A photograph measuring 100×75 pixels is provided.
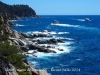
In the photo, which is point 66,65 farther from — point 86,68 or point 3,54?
point 3,54

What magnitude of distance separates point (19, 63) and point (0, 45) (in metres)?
3.62

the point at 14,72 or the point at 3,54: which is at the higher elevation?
the point at 3,54

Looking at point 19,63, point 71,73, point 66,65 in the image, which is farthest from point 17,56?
point 66,65

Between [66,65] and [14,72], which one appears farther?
[66,65]

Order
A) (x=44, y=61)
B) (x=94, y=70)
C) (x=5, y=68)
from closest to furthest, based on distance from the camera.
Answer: (x=5, y=68) → (x=94, y=70) → (x=44, y=61)

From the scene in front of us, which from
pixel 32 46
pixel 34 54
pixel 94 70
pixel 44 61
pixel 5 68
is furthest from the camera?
pixel 32 46

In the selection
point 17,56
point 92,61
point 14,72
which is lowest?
point 92,61

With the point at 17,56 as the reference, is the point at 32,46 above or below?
below

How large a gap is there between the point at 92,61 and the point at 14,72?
33856mm

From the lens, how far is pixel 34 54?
66625 mm

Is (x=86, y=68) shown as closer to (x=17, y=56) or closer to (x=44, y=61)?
(x=44, y=61)

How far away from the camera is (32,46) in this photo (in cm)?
7456

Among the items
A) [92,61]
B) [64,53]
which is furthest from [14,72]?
[64,53]

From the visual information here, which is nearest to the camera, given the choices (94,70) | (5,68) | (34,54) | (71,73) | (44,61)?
(5,68)
